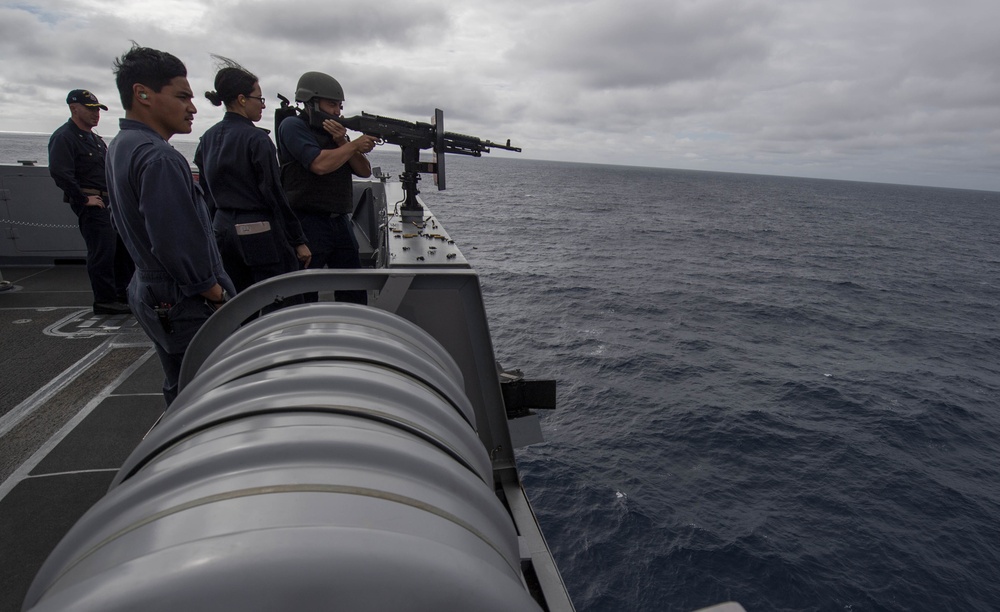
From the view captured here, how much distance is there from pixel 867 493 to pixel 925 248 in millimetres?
57381

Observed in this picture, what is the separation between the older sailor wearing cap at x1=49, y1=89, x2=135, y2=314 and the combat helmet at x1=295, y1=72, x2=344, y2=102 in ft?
11.5

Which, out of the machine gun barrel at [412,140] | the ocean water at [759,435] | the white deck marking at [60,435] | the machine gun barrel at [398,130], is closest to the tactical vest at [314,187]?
the machine gun barrel at [398,130]

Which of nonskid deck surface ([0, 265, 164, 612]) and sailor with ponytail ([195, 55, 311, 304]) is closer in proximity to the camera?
nonskid deck surface ([0, 265, 164, 612])

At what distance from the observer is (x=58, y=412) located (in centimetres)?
486

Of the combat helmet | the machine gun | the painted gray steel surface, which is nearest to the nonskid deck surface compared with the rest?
the painted gray steel surface

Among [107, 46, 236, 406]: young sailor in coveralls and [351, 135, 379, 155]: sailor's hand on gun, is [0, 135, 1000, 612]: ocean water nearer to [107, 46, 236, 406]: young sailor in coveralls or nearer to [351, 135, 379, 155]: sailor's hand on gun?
[351, 135, 379, 155]: sailor's hand on gun

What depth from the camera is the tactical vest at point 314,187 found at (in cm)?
477

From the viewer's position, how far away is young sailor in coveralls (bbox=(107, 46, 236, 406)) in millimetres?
2900

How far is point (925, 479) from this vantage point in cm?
1479

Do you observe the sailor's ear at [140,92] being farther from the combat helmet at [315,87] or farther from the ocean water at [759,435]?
the ocean water at [759,435]

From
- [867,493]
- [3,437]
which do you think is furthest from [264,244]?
[867,493]

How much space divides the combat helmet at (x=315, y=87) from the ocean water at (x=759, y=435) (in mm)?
9885

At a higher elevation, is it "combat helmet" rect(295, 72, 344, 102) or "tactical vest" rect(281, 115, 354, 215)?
"combat helmet" rect(295, 72, 344, 102)

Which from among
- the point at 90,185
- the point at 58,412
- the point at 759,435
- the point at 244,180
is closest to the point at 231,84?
the point at 244,180
